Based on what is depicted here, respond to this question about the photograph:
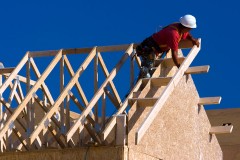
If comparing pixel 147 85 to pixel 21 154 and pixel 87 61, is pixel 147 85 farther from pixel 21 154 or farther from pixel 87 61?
pixel 21 154

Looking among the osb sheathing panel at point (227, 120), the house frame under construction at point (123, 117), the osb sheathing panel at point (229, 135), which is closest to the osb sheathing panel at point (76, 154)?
the house frame under construction at point (123, 117)

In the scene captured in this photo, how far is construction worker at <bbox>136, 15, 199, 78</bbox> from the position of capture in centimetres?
1250


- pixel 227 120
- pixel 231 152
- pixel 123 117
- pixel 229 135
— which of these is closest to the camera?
pixel 123 117

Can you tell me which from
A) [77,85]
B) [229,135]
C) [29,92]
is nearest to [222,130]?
[77,85]

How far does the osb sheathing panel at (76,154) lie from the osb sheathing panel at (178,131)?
0.22 m

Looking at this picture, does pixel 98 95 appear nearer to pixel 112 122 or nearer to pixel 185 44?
pixel 112 122

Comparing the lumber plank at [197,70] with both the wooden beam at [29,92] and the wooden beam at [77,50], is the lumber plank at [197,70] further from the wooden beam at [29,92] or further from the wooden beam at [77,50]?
the wooden beam at [29,92]

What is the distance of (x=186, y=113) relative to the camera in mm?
13641

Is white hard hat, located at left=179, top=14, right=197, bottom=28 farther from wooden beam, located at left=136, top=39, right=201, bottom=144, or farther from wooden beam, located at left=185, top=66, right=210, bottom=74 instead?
wooden beam, located at left=185, top=66, right=210, bottom=74

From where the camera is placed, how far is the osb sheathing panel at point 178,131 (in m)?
12.0

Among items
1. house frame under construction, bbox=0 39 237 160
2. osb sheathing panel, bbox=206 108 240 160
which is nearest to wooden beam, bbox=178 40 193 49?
house frame under construction, bbox=0 39 237 160

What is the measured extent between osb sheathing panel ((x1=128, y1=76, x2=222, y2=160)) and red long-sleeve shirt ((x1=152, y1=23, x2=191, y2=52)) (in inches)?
35.6

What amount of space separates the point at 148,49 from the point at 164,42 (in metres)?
0.36

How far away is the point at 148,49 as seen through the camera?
42.4 ft
